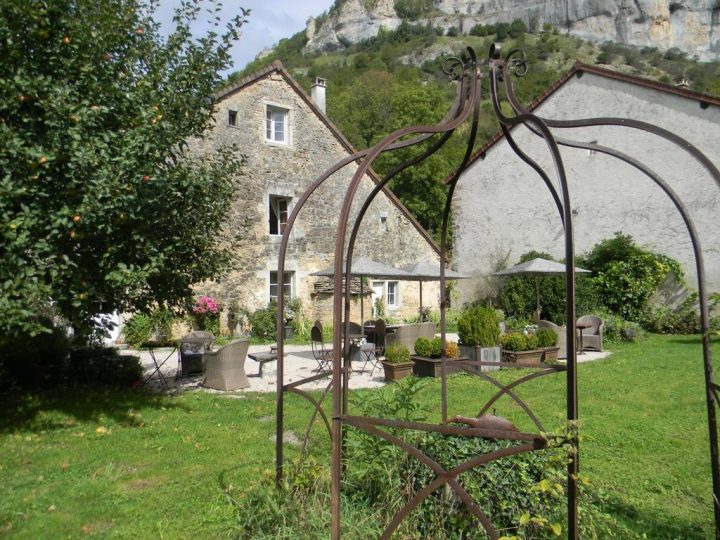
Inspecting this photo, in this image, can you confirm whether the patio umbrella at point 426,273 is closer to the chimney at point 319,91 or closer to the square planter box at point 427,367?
the square planter box at point 427,367

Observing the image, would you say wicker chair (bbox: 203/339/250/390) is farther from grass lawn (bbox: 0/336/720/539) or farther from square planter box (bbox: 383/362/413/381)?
square planter box (bbox: 383/362/413/381)

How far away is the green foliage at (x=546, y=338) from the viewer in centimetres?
927

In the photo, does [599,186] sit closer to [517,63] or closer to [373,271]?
[373,271]

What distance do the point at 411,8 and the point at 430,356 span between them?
11171 centimetres

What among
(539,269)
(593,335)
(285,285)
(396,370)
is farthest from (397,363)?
(285,285)

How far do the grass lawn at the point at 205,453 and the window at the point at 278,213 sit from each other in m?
8.71

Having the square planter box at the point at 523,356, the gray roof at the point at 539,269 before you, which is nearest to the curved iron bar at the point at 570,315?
the square planter box at the point at 523,356

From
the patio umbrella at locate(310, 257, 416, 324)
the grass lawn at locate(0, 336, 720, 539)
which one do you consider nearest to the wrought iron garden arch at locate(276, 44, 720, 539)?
the grass lawn at locate(0, 336, 720, 539)

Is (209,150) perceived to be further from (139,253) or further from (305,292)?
(139,253)

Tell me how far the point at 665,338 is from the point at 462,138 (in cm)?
2387

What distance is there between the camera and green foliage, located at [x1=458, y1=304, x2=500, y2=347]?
A: 335 inches

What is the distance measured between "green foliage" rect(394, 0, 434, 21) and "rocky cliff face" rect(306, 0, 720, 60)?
1.09 metres

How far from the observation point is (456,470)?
6.93 feet

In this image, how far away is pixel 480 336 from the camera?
27.9 ft
